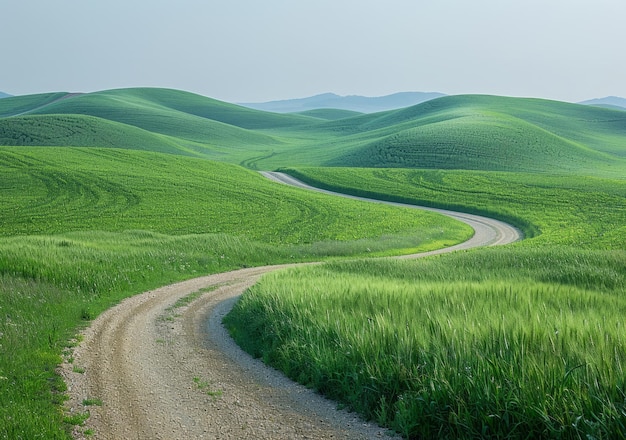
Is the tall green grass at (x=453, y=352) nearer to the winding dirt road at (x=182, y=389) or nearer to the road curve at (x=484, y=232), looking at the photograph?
the winding dirt road at (x=182, y=389)

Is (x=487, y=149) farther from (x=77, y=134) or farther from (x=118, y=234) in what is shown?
(x=118, y=234)

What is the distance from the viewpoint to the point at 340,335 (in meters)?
11.9

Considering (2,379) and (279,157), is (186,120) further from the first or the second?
(2,379)

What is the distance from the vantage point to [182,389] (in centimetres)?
1122

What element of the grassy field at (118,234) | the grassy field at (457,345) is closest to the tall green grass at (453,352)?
the grassy field at (457,345)

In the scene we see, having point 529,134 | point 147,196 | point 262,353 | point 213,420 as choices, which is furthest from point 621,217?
point 529,134

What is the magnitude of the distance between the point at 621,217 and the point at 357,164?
6197cm

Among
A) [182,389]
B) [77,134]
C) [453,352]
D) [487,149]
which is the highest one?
[77,134]

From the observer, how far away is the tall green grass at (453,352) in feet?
26.1

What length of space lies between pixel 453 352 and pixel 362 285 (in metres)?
7.28

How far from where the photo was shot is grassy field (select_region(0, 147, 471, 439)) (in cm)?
1355

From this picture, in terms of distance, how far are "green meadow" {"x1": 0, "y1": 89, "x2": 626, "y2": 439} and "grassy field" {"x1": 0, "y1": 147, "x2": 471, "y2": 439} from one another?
0.12 meters

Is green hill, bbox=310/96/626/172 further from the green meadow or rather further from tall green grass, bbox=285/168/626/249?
the green meadow

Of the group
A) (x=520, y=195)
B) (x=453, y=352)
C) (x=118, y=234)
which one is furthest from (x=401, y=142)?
(x=453, y=352)
